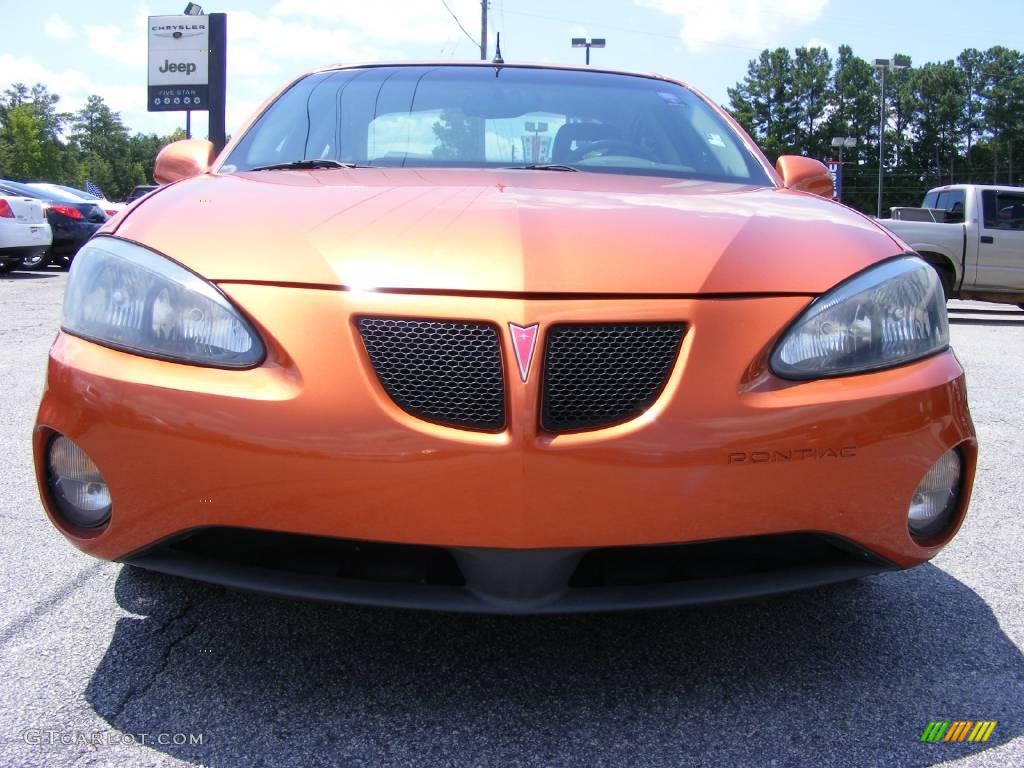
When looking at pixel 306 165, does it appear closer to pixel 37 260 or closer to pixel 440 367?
pixel 440 367

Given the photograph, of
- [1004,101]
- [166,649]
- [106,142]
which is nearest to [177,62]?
[166,649]

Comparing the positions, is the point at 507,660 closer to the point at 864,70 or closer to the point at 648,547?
the point at 648,547

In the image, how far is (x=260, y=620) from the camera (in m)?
2.32

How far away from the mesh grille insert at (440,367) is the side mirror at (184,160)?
1377 mm

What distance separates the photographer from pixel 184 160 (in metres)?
2.88

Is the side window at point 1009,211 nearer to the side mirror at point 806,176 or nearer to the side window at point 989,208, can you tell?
the side window at point 989,208

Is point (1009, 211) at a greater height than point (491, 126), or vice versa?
point (1009, 211)

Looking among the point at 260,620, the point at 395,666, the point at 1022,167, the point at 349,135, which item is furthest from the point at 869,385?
the point at 1022,167

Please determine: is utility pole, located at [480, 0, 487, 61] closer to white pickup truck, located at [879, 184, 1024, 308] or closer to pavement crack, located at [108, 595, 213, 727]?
white pickup truck, located at [879, 184, 1024, 308]

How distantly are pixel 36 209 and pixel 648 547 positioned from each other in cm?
1366

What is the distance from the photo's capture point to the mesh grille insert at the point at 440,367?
1.71 metres

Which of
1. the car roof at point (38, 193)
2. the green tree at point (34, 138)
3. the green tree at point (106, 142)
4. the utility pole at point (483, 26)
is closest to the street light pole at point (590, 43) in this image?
the utility pole at point (483, 26)

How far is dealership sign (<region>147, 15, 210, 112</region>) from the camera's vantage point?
2636cm

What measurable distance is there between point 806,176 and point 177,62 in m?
27.4
